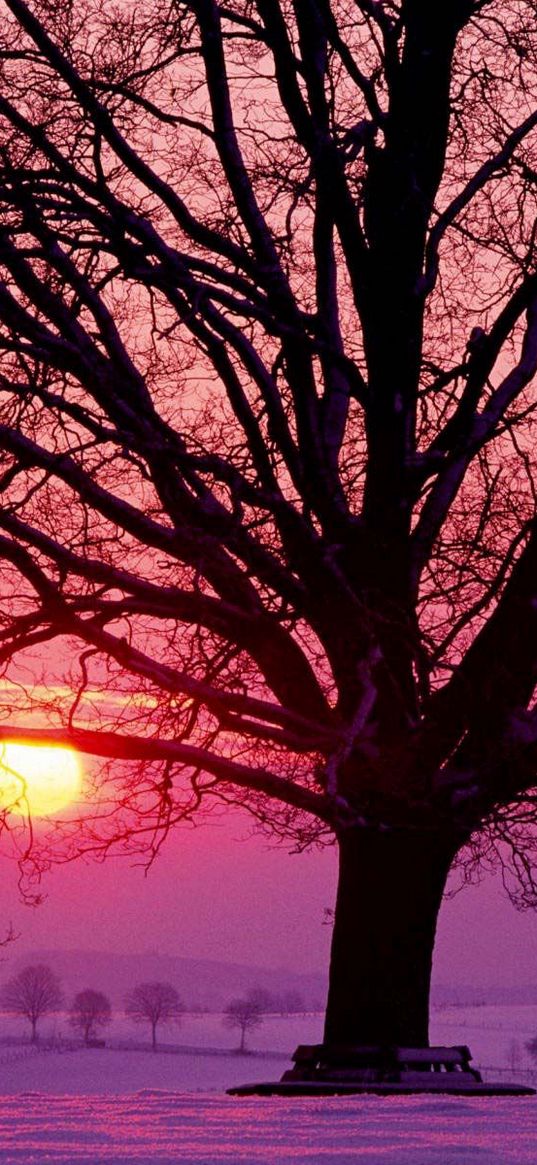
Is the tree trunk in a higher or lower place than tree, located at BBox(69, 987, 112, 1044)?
lower

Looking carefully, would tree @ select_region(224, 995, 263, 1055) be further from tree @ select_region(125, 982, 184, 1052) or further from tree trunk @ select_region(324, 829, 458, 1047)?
tree trunk @ select_region(324, 829, 458, 1047)

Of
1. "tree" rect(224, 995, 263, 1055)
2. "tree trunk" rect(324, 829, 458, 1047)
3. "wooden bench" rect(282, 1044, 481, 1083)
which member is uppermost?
"tree" rect(224, 995, 263, 1055)

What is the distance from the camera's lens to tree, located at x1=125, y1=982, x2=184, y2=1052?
8721 cm

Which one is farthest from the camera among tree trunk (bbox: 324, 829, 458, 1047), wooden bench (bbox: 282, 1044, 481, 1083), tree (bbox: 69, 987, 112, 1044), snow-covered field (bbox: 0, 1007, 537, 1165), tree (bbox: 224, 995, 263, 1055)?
tree (bbox: 69, 987, 112, 1044)

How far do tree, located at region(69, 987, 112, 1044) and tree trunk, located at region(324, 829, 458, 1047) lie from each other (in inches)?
3181

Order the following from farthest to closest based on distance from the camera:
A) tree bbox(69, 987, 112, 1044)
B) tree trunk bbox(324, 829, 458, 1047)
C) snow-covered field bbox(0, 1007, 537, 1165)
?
tree bbox(69, 987, 112, 1044), tree trunk bbox(324, 829, 458, 1047), snow-covered field bbox(0, 1007, 537, 1165)

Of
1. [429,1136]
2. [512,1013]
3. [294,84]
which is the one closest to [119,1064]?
[512,1013]

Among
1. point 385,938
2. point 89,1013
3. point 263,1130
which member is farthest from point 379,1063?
point 89,1013

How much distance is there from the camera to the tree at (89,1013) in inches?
3536

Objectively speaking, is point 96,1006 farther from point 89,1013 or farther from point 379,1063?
point 379,1063

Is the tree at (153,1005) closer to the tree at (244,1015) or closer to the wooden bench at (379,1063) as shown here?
the tree at (244,1015)

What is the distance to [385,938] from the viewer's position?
418 inches

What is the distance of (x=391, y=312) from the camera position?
10.9m

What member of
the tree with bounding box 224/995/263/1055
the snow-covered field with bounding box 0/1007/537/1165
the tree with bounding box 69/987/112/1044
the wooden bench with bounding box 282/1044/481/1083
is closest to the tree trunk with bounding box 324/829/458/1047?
the wooden bench with bounding box 282/1044/481/1083
